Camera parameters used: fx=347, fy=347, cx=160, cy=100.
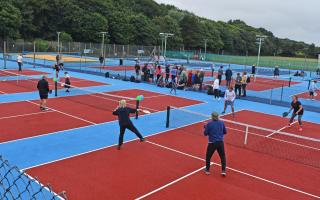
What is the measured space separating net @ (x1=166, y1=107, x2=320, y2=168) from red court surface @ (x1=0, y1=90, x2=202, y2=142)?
3.89 metres

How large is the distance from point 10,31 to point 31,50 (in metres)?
6.63

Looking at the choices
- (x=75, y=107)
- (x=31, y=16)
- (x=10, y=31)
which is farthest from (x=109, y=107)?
(x=31, y=16)

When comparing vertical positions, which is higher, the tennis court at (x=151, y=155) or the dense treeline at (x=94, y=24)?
the dense treeline at (x=94, y=24)

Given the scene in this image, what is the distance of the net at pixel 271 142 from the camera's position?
40.7ft

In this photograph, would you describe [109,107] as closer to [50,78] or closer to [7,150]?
[7,150]

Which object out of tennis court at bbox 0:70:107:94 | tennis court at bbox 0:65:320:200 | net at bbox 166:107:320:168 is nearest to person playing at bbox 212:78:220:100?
tennis court at bbox 0:65:320:200

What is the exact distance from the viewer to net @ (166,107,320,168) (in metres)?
12.4

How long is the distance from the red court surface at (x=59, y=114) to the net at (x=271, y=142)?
389cm

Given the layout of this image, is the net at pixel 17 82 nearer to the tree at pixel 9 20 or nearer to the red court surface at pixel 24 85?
the red court surface at pixel 24 85

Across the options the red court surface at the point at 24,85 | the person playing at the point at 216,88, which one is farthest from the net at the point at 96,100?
the person playing at the point at 216,88

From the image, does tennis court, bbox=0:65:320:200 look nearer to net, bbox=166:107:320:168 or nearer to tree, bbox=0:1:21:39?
net, bbox=166:107:320:168

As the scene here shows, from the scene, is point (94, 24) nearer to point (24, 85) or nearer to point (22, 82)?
point (22, 82)

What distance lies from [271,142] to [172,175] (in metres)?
5.84

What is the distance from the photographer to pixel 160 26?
92000 mm
